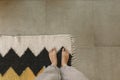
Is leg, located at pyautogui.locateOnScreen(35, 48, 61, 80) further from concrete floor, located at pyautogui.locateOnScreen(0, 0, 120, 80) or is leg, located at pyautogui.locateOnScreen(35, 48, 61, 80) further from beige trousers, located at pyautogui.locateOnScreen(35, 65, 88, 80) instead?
concrete floor, located at pyautogui.locateOnScreen(0, 0, 120, 80)

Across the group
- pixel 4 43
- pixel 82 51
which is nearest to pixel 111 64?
pixel 82 51

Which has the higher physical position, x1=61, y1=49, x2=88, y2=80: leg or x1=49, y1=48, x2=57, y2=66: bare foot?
x1=49, y1=48, x2=57, y2=66: bare foot

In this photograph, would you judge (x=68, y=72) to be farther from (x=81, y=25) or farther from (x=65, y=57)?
(x=81, y=25)

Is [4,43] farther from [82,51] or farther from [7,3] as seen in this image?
[82,51]

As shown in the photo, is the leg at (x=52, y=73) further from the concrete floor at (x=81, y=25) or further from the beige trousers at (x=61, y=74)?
the concrete floor at (x=81, y=25)

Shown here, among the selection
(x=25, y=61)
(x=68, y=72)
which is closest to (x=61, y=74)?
(x=68, y=72)

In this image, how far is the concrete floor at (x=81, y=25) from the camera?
1.45 meters

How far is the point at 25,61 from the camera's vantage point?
147cm

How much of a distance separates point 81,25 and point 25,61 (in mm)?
432

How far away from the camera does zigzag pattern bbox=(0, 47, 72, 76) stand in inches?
57.4

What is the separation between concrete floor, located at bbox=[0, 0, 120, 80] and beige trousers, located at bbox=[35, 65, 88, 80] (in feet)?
0.33

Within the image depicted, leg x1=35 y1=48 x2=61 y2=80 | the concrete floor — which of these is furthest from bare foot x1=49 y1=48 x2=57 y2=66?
the concrete floor

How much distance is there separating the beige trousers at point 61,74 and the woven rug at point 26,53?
0.08 metres

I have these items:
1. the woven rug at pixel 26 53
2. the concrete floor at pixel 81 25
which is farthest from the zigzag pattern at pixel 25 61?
the concrete floor at pixel 81 25
